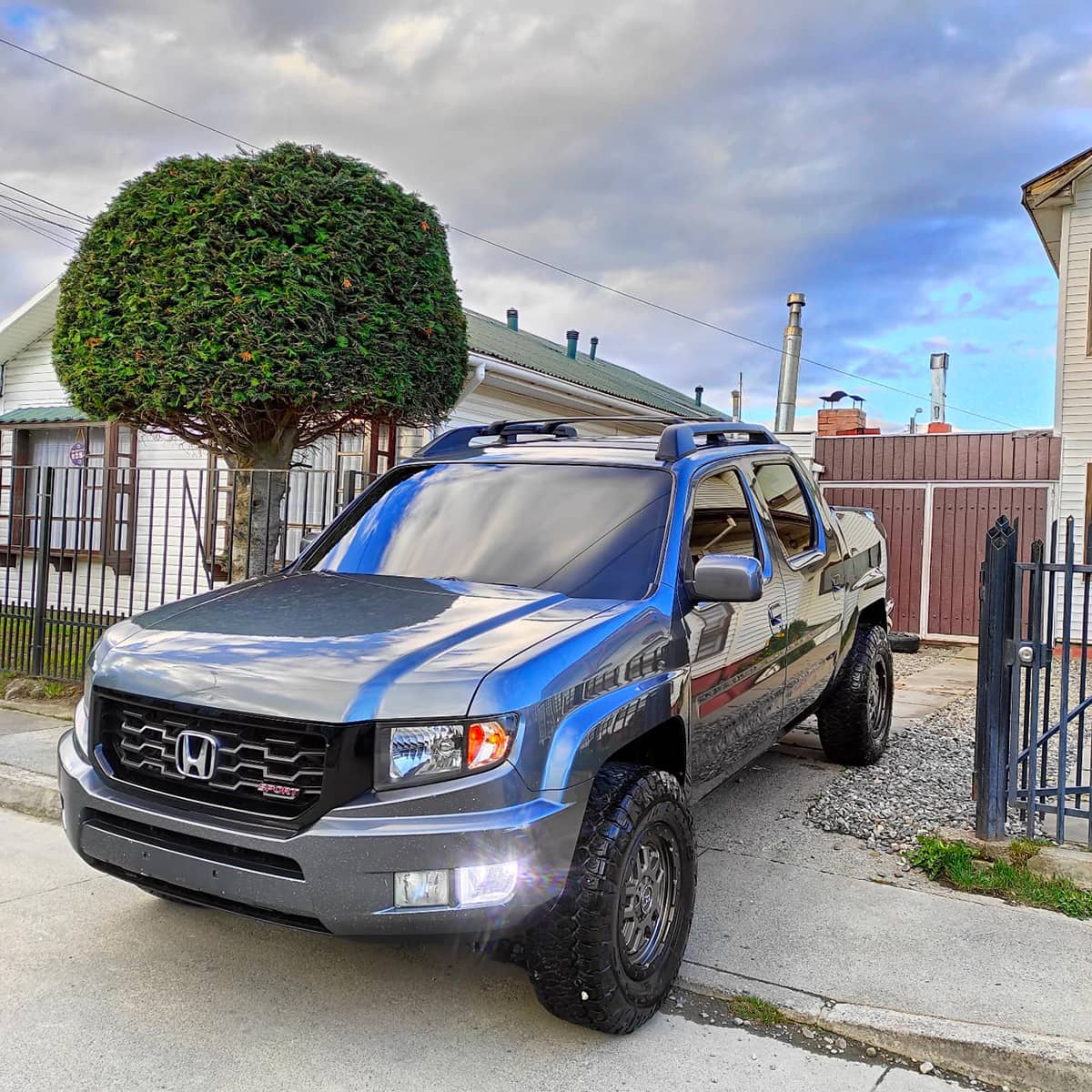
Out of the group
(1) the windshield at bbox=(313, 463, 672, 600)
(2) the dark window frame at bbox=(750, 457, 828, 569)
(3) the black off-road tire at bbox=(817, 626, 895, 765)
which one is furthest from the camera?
(3) the black off-road tire at bbox=(817, 626, 895, 765)

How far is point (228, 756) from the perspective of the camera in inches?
112

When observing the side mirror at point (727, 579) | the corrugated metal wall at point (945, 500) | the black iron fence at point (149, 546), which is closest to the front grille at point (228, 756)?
the side mirror at point (727, 579)

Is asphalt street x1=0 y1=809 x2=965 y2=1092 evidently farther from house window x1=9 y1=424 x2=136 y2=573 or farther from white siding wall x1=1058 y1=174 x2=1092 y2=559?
white siding wall x1=1058 y1=174 x2=1092 y2=559

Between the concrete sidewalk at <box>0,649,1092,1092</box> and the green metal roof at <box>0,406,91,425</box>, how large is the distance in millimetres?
11628

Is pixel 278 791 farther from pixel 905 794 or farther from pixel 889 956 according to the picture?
pixel 905 794

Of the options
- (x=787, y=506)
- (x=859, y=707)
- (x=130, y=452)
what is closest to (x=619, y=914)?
(x=787, y=506)

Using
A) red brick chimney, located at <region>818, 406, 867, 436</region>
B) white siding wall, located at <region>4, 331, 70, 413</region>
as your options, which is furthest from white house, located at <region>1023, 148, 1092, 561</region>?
white siding wall, located at <region>4, 331, 70, 413</region>

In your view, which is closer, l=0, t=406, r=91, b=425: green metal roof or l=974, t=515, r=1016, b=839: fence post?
l=974, t=515, r=1016, b=839: fence post

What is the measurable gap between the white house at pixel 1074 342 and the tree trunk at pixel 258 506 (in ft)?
34.7

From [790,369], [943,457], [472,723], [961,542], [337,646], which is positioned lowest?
[472,723]

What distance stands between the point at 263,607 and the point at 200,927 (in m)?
1.37

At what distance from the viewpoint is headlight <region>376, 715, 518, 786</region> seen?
2662mm

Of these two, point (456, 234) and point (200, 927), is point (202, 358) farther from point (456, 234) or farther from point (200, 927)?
point (456, 234)

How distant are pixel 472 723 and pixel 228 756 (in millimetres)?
746
